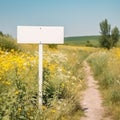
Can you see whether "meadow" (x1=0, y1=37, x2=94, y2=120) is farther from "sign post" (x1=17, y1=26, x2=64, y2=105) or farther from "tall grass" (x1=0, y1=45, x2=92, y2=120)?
"sign post" (x1=17, y1=26, x2=64, y2=105)

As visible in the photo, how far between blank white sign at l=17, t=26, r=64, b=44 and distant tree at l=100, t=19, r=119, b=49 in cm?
5341

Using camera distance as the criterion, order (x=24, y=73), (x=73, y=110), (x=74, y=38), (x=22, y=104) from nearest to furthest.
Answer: (x=22, y=104) < (x=24, y=73) < (x=73, y=110) < (x=74, y=38)

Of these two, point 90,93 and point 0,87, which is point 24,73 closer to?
point 0,87

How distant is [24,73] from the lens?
8297 millimetres

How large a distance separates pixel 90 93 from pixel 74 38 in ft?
382

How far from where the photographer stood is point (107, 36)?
62250 mm

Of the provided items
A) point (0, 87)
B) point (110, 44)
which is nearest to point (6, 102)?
point (0, 87)

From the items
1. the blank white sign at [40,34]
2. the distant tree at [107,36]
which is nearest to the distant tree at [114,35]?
the distant tree at [107,36]

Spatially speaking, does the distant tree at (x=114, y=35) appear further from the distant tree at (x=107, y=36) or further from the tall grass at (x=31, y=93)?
the tall grass at (x=31, y=93)

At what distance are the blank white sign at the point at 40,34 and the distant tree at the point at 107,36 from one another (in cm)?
5341

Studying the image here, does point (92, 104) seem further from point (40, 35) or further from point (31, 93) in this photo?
point (31, 93)

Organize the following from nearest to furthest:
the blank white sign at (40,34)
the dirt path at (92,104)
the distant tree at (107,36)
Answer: the blank white sign at (40,34) < the dirt path at (92,104) < the distant tree at (107,36)

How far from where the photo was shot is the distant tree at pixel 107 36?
61812 millimetres

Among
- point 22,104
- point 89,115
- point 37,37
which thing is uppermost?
point 37,37
